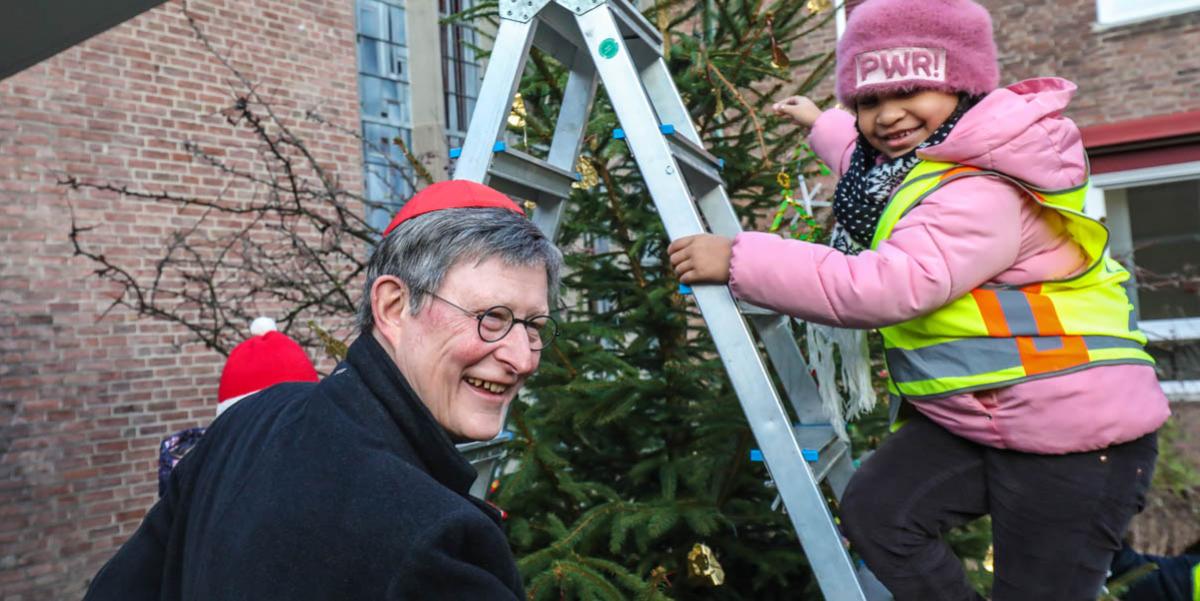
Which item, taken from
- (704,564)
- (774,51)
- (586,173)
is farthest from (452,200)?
(774,51)

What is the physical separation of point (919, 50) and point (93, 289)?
5956mm

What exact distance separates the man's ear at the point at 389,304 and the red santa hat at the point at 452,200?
0.35 ft

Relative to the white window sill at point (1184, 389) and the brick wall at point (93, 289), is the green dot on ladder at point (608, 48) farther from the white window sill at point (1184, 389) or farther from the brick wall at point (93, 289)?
the white window sill at point (1184, 389)

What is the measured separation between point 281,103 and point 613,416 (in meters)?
5.57

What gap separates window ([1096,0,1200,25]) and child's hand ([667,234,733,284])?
7.92 meters

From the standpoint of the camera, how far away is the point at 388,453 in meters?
1.22

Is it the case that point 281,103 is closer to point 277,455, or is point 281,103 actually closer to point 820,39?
point 820,39

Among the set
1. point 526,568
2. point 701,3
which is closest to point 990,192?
point 526,568

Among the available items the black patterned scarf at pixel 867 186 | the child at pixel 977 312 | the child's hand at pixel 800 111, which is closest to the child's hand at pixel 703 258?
the child at pixel 977 312

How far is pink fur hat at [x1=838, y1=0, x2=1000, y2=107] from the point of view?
2.01 meters

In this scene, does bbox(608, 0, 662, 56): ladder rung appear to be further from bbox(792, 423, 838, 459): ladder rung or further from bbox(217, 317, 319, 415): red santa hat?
bbox(217, 317, 319, 415): red santa hat

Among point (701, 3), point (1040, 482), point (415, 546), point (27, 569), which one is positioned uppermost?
point (701, 3)

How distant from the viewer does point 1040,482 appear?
195cm

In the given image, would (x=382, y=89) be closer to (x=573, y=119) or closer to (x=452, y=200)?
(x=573, y=119)
